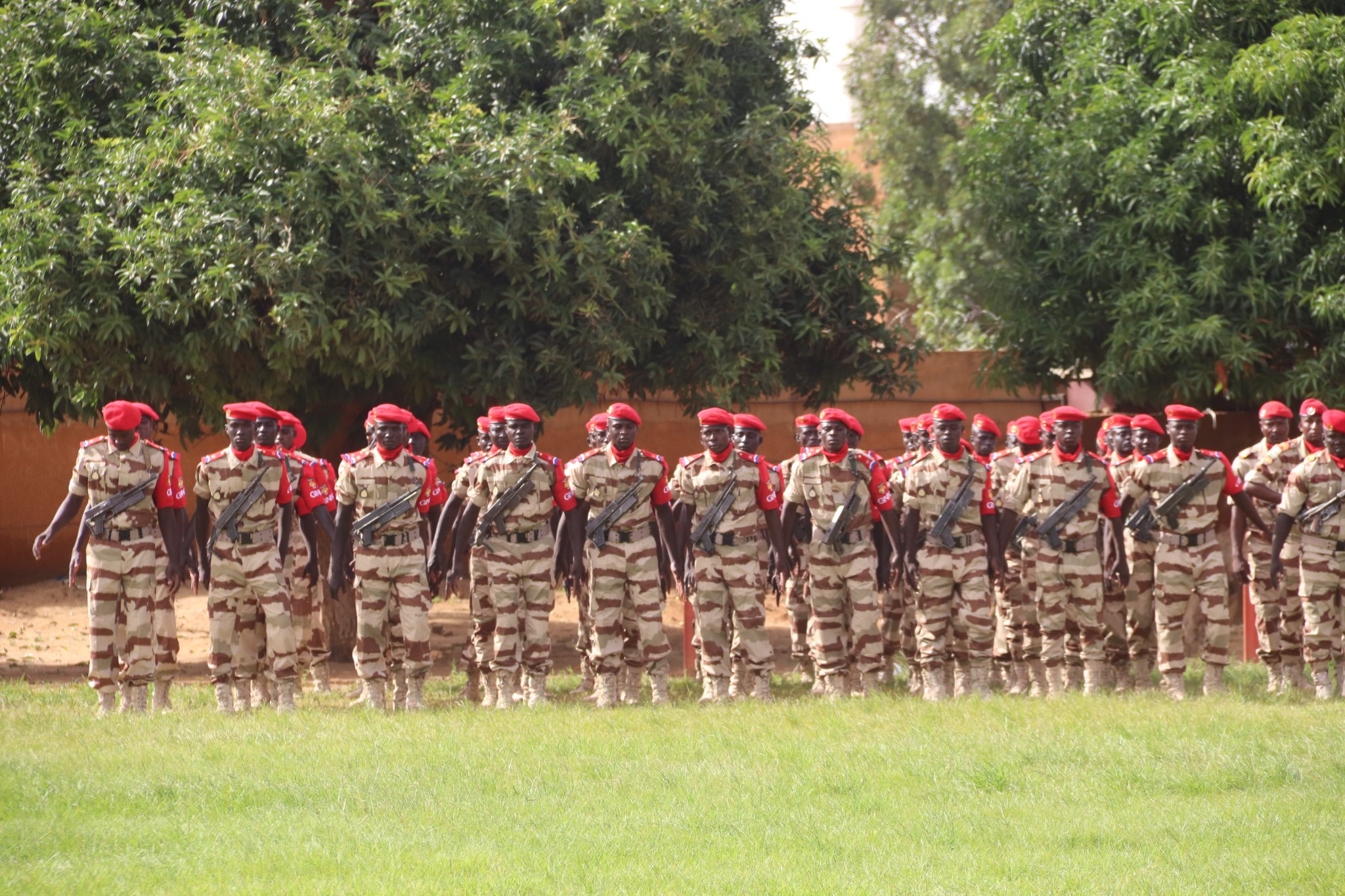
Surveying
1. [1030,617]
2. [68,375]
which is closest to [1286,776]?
[1030,617]

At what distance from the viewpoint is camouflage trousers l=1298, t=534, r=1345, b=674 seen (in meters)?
11.1

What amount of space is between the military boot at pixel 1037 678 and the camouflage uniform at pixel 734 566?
2.20m

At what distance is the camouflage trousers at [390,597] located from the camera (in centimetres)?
1044

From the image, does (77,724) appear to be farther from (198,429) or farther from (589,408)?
(589,408)

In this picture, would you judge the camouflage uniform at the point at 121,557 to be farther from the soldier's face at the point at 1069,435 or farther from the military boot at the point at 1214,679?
the military boot at the point at 1214,679

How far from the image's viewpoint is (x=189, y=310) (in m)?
12.1

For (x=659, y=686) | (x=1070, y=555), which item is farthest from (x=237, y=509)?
(x=1070, y=555)

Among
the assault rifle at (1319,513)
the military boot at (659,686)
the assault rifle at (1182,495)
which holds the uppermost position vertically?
the assault rifle at (1182,495)

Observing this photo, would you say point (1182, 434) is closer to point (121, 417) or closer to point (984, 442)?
point (984, 442)

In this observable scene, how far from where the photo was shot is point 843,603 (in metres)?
11.1

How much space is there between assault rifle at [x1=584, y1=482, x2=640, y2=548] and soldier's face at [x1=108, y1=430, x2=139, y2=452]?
10.9 ft

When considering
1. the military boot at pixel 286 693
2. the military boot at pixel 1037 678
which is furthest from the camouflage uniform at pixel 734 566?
the military boot at pixel 286 693

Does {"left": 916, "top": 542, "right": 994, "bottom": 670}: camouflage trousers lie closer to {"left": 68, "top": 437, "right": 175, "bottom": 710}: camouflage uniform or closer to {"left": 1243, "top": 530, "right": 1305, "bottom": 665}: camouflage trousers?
{"left": 1243, "top": 530, "right": 1305, "bottom": 665}: camouflage trousers

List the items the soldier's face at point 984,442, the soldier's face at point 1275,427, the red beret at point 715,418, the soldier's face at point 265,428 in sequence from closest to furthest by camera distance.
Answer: the soldier's face at point 265,428, the red beret at point 715,418, the soldier's face at point 984,442, the soldier's face at point 1275,427
